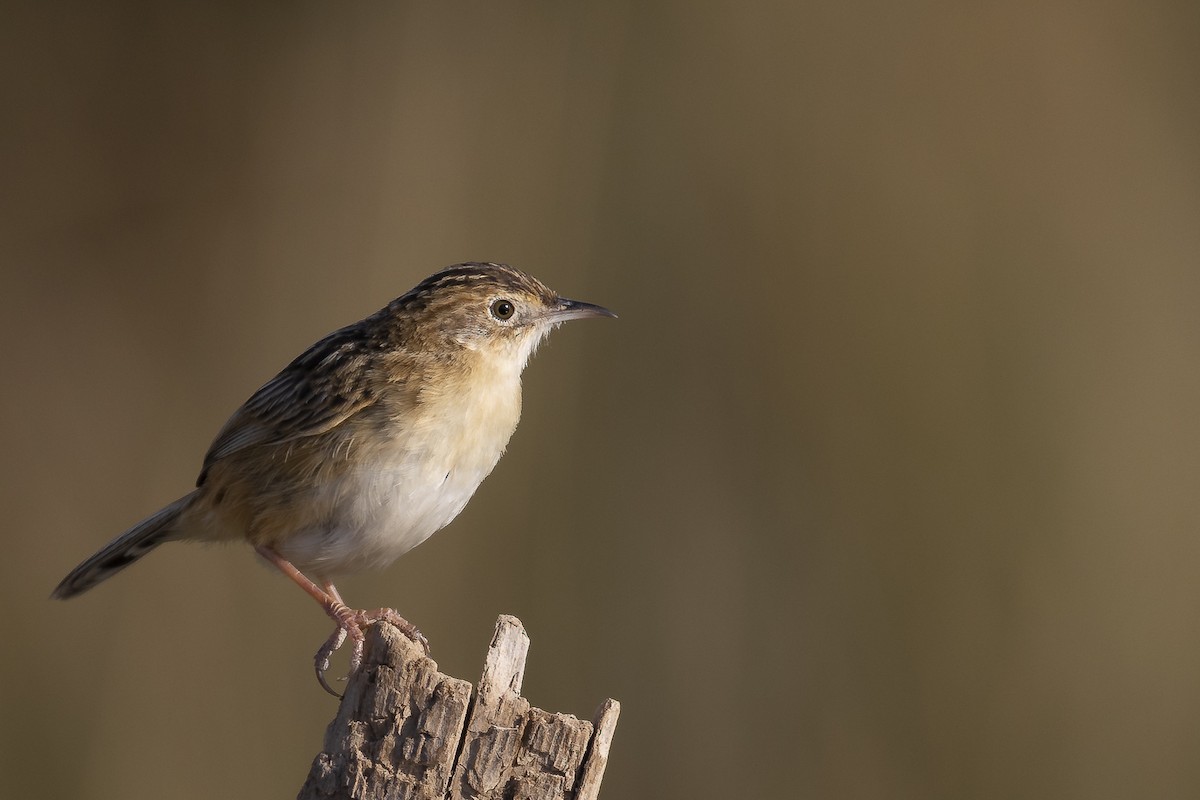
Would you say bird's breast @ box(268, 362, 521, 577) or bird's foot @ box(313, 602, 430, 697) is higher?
bird's breast @ box(268, 362, 521, 577)

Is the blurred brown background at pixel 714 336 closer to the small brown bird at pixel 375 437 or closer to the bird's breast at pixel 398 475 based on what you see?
the small brown bird at pixel 375 437

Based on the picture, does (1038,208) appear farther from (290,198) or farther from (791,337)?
(290,198)

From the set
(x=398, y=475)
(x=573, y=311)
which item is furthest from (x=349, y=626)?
(x=573, y=311)

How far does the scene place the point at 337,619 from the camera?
5.04 meters

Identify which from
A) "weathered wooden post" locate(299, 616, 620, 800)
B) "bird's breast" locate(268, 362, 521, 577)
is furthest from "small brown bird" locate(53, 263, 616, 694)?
"weathered wooden post" locate(299, 616, 620, 800)

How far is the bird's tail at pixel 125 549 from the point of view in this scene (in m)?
5.65

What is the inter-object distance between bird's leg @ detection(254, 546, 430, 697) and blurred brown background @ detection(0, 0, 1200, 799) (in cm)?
254

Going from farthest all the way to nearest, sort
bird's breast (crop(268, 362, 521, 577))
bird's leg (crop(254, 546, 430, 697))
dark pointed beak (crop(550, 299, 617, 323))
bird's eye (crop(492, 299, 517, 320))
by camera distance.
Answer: dark pointed beak (crop(550, 299, 617, 323)), bird's eye (crop(492, 299, 517, 320)), bird's breast (crop(268, 362, 521, 577)), bird's leg (crop(254, 546, 430, 697))

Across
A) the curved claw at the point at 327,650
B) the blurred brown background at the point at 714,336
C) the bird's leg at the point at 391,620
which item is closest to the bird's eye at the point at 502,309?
the bird's leg at the point at 391,620

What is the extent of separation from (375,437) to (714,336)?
3.67 m

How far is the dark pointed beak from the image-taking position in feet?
18.5

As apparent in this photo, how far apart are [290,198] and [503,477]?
2201 mm

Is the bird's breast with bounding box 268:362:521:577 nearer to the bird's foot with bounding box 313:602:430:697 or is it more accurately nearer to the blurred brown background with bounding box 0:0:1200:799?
the bird's foot with bounding box 313:602:430:697

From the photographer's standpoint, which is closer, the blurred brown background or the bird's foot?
the bird's foot
